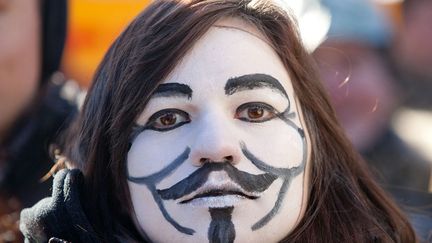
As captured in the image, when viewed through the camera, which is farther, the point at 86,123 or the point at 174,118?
the point at 86,123

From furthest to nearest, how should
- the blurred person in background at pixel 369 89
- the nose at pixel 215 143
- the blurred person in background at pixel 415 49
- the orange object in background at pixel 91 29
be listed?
the orange object in background at pixel 91 29, the blurred person in background at pixel 415 49, the blurred person in background at pixel 369 89, the nose at pixel 215 143

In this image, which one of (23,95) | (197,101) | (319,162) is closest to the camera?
(197,101)

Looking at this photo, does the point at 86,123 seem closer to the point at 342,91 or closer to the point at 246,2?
the point at 246,2

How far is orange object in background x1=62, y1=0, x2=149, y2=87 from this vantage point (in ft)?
9.86

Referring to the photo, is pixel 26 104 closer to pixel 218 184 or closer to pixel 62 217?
pixel 62 217

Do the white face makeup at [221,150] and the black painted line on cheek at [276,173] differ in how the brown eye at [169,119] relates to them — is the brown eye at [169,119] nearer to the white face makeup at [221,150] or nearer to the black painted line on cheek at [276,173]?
the white face makeup at [221,150]

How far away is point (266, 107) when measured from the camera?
1.51 metres

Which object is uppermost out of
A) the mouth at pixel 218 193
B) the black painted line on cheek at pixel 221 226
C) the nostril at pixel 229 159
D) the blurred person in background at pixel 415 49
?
the blurred person in background at pixel 415 49

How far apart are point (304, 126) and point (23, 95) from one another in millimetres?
954

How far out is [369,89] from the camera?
267 cm

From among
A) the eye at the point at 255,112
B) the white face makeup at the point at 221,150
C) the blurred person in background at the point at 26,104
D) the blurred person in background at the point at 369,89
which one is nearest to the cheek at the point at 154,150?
the white face makeup at the point at 221,150

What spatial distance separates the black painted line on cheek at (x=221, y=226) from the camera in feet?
4.66

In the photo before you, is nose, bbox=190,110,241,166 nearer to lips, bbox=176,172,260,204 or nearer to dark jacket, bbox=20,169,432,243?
lips, bbox=176,172,260,204

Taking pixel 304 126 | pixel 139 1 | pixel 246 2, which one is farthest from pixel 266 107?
pixel 139 1
